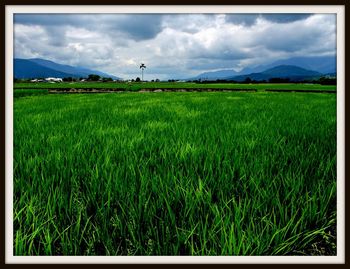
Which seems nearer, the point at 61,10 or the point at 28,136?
the point at 61,10

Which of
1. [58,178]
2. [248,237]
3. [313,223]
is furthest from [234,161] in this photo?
[58,178]

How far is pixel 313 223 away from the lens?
3.90 ft

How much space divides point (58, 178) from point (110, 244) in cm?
73

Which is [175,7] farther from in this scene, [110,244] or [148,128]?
[148,128]

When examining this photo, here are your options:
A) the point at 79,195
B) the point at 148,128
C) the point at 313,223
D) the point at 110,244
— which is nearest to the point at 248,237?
the point at 313,223

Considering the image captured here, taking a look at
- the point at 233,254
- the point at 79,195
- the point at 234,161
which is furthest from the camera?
the point at 234,161

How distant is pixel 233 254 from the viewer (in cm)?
98

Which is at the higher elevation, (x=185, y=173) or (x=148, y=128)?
(x=148, y=128)

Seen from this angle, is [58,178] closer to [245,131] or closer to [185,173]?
[185,173]

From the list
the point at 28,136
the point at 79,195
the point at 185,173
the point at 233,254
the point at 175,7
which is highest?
the point at 175,7

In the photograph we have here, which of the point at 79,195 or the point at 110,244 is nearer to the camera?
the point at 110,244

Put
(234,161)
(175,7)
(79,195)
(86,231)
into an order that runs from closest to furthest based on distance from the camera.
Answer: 1. (86,231)
2. (175,7)
3. (79,195)
4. (234,161)

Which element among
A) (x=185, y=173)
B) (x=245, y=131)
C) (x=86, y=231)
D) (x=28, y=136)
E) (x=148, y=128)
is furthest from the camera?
(x=148, y=128)

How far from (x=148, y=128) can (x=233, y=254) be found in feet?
7.75
